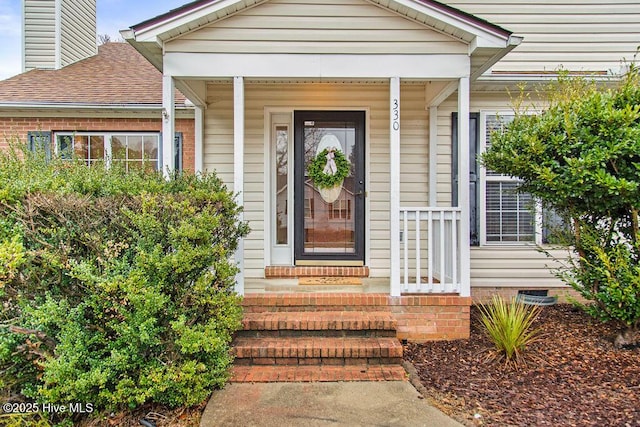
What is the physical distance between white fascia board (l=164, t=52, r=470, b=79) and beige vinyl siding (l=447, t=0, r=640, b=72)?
2.15 m

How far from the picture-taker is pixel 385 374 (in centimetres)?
332

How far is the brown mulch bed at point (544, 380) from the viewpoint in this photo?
2.77 metres

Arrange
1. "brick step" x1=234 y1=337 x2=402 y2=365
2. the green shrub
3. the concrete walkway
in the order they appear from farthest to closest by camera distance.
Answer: "brick step" x1=234 y1=337 x2=402 y2=365 < the green shrub < the concrete walkway

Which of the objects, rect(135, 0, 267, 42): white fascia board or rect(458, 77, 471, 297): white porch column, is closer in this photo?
rect(135, 0, 267, 42): white fascia board

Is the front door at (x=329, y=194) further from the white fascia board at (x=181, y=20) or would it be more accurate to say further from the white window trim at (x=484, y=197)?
the white fascia board at (x=181, y=20)

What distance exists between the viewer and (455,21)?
3934 millimetres

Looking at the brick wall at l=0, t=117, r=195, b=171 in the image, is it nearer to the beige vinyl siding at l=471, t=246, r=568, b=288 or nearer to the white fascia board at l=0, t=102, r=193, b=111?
the white fascia board at l=0, t=102, r=193, b=111

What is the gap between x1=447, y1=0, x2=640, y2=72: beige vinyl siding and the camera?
5797 mm

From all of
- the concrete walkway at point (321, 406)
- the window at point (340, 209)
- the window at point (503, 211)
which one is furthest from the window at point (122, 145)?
the window at point (503, 211)

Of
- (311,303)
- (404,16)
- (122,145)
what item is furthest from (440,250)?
(122,145)

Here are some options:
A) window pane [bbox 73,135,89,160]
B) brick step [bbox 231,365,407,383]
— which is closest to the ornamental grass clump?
brick step [bbox 231,365,407,383]

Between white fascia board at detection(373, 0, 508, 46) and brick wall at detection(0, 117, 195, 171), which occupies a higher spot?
white fascia board at detection(373, 0, 508, 46)

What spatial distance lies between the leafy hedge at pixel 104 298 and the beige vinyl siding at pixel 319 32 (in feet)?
6.46

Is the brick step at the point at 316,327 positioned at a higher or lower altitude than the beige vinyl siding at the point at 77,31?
lower
